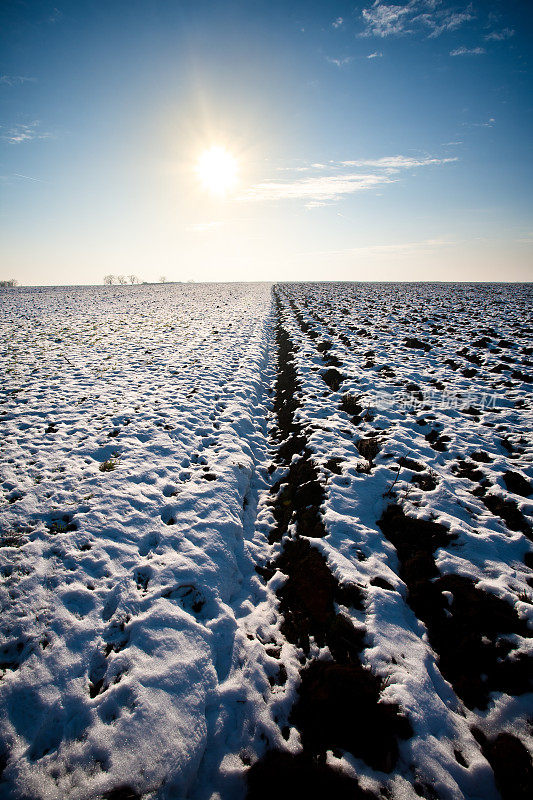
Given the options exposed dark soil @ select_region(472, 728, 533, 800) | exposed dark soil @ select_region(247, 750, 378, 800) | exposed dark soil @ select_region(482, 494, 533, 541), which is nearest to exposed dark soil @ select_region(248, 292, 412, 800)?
exposed dark soil @ select_region(247, 750, 378, 800)

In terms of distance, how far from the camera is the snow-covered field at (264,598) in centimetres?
269

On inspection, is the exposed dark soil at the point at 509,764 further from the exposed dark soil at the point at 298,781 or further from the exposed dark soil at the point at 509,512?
the exposed dark soil at the point at 509,512

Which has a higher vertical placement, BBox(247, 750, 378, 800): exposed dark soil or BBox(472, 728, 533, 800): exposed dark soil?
BBox(472, 728, 533, 800): exposed dark soil

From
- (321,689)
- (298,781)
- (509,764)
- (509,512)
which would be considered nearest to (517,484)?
(509,512)

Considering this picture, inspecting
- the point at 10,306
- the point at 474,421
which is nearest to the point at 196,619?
the point at 474,421

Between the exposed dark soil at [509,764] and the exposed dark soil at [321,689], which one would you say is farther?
the exposed dark soil at [321,689]

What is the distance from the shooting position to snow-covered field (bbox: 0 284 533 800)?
2.69 meters

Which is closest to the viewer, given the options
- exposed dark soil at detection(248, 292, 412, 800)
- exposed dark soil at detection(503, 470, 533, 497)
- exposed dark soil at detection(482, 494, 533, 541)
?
exposed dark soil at detection(248, 292, 412, 800)

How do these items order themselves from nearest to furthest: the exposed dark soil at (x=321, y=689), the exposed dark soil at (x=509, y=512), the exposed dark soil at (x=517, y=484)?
the exposed dark soil at (x=321, y=689) < the exposed dark soil at (x=509, y=512) < the exposed dark soil at (x=517, y=484)

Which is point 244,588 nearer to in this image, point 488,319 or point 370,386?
point 370,386

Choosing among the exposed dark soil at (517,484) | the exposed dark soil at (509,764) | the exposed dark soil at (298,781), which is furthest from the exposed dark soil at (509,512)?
the exposed dark soil at (298,781)

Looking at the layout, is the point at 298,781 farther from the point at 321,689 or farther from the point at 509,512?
the point at 509,512

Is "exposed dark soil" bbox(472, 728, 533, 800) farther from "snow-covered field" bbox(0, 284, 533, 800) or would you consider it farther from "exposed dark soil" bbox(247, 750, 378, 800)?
"exposed dark soil" bbox(247, 750, 378, 800)

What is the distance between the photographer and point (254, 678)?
3.33 metres
